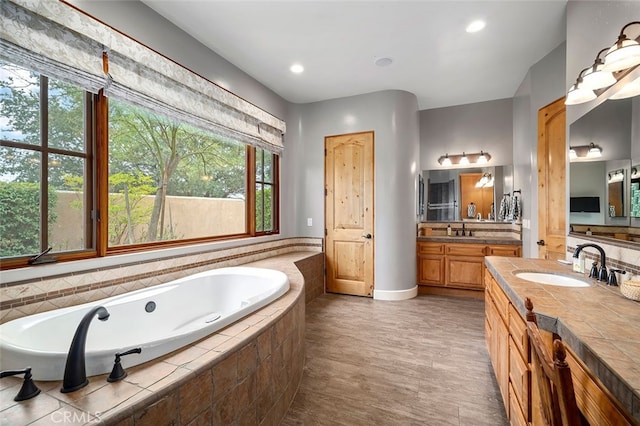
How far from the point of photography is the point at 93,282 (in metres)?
1.82

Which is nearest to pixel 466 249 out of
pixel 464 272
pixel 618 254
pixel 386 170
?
pixel 464 272

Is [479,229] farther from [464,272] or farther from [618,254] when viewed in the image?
[618,254]

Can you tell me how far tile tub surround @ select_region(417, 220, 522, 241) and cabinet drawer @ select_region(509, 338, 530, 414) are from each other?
2.76 meters

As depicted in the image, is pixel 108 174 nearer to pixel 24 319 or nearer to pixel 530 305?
pixel 24 319

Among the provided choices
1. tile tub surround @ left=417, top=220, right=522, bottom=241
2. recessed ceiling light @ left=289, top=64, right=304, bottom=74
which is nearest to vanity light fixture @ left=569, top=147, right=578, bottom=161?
tile tub surround @ left=417, top=220, right=522, bottom=241

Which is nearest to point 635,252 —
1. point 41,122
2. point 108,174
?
point 108,174

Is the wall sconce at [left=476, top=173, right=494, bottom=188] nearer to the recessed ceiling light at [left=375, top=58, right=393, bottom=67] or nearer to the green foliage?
the recessed ceiling light at [left=375, top=58, right=393, bottom=67]

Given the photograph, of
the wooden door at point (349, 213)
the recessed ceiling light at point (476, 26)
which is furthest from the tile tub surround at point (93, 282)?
the recessed ceiling light at point (476, 26)

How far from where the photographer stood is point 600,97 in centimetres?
169

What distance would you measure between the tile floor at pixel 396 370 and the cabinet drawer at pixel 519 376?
1.30 feet

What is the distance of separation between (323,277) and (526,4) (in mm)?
3650

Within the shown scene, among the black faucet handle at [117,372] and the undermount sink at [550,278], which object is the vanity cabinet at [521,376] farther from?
the black faucet handle at [117,372]

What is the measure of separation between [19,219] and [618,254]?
11.2ft

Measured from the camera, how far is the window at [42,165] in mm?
1558
